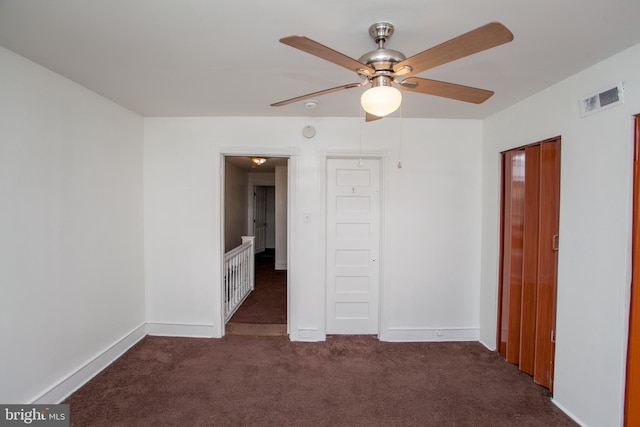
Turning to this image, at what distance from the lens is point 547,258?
222cm

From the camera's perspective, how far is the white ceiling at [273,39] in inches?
52.2

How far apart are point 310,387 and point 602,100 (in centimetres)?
294

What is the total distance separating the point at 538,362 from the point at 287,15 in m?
3.18

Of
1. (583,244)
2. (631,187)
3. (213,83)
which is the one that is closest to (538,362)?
(583,244)

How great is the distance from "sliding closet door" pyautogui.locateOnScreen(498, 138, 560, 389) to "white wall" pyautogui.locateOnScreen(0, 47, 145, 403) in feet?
12.5

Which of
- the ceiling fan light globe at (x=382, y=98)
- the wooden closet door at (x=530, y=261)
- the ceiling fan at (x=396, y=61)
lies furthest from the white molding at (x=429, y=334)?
the ceiling fan light globe at (x=382, y=98)

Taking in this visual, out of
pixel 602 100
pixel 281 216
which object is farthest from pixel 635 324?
pixel 281 216

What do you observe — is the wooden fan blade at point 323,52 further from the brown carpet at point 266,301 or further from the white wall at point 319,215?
the brown carpet at point 266,301

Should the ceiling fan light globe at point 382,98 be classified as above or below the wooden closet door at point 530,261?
above

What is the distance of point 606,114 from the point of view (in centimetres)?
175

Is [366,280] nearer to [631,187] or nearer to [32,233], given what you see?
[631,187]

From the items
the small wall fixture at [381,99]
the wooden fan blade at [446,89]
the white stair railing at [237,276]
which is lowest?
the white stair railing at [237,276]

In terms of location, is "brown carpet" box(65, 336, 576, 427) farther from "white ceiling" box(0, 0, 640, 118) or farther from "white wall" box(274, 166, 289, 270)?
"white wall" box(274, 166, 289, 270)

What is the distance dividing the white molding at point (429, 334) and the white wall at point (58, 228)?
2.80m
